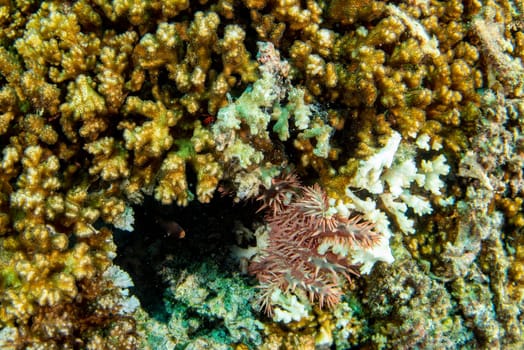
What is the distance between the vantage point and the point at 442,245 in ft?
9.80

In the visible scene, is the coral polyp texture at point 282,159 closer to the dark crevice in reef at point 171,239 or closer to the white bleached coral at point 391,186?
the white bleached coral at point 391,186

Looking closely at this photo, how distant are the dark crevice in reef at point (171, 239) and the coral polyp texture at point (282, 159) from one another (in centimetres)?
23

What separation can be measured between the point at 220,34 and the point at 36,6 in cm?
113

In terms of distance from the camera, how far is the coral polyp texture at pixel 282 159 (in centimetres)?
233

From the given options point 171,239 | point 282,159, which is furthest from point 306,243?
point 171,239

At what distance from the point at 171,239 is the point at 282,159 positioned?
1.32 m

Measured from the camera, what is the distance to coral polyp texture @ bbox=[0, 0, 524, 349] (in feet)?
7.65

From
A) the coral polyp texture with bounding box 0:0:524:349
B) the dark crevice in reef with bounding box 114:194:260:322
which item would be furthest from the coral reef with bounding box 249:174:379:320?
the dark crevice in reef with bounding box 114:194:260:322

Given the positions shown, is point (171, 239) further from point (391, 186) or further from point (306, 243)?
point (391, 186)

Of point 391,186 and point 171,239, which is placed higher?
point 391,186

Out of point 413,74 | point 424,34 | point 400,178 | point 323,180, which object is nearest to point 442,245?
point 400,178

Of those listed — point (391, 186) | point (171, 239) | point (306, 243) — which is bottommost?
point (171, 239)

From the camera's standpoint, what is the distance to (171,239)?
3.39 m

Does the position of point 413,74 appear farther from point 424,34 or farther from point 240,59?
point 240,59
